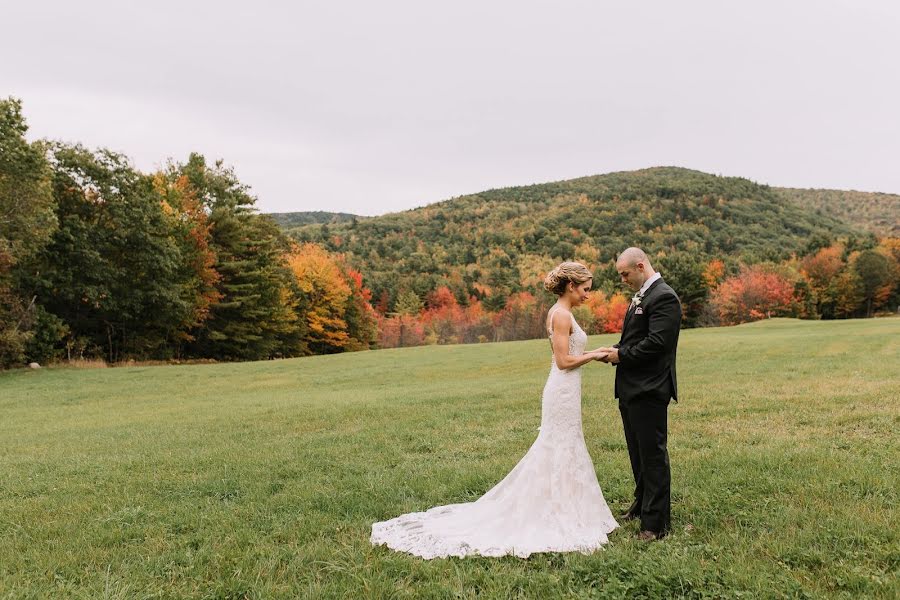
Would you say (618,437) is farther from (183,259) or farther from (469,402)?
(183,259)

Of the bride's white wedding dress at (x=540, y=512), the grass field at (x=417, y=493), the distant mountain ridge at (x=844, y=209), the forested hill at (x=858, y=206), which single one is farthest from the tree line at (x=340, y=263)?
the distant mountain ridge at (x=844, y=209)

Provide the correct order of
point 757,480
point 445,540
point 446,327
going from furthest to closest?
point 446,327 → point 757,480 → point 445,540

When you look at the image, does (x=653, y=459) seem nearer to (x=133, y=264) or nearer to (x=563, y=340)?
(x=563, y=340)

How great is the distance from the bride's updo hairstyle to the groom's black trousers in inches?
51.7

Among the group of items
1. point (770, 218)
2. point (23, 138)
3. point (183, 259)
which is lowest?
point (183, 259)

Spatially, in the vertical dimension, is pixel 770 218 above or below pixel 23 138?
above

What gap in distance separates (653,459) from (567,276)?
6.41 feet

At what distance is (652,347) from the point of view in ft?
16.4

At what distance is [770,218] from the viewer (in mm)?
131250

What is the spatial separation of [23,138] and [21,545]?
2778cm

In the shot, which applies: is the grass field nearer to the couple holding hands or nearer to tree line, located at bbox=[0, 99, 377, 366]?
the couple holding hands

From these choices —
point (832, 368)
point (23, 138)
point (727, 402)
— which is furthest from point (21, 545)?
point (23, 138)

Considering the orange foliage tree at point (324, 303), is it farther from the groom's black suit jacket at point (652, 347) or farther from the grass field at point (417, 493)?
the groom's black suit jacket at point (652, 347)

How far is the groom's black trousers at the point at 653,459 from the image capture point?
16.6 feet
